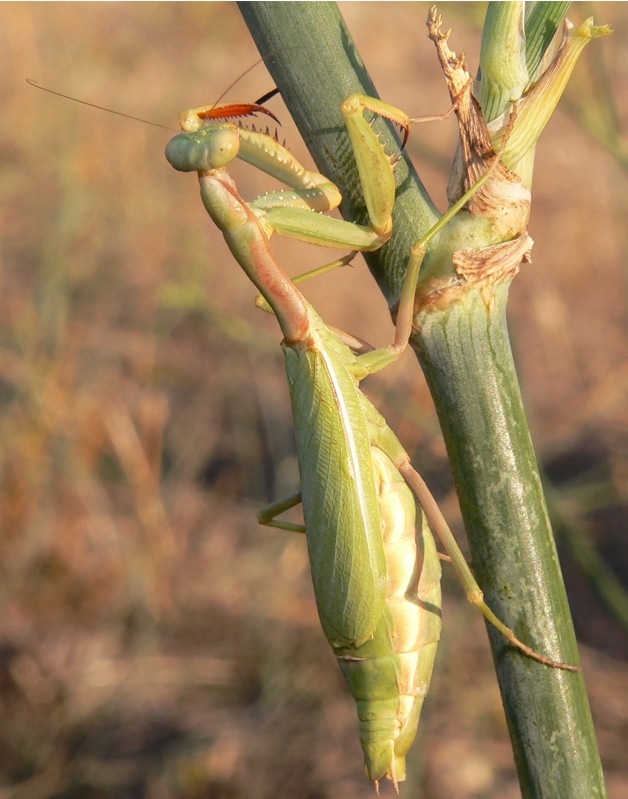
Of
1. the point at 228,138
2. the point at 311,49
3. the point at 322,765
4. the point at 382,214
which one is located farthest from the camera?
the point at 322,765

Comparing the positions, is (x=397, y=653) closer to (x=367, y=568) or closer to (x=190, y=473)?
(x=367, y=568)

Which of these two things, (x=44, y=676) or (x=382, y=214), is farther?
(x=44, y=676)

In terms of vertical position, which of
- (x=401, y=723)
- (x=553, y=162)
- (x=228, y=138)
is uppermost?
(x=553, y=162)

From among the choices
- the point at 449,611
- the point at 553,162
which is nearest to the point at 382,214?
the point at 449,611

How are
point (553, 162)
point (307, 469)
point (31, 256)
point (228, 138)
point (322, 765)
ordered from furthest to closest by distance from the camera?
1. point (553, 162)
2. point (31, 256)
3. point (322, 765)
4. point (307, 469)
5. point (228, 138)

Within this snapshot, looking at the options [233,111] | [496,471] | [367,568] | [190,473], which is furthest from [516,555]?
[190,473]

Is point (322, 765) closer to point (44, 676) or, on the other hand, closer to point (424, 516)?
point (44, 676)
